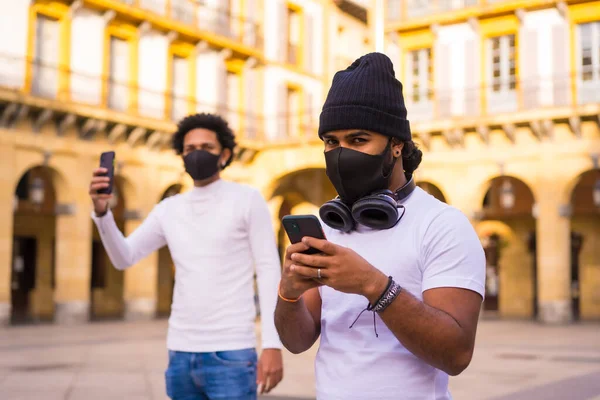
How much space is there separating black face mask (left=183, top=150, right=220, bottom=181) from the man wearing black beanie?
193cm

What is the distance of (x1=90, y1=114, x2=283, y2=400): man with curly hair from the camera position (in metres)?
3.58

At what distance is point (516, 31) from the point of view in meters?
23.9

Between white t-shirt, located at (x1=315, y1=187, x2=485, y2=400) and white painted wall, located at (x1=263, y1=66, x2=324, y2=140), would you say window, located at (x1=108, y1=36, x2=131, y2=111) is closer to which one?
white painted wall, located at (x1=263, y1=66, x2=324, y2=140)

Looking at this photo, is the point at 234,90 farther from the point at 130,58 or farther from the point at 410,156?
the point at 410,156

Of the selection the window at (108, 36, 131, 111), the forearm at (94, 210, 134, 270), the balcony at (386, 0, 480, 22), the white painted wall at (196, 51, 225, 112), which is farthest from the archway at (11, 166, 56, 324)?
the forearm at (94, 210, 134, 270)

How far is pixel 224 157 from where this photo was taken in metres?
4.25

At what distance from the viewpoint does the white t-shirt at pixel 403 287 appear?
75.3 inches

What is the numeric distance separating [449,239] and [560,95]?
849 inches

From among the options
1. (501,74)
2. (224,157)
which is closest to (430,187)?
(501,74)

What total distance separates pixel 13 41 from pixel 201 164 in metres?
17.3

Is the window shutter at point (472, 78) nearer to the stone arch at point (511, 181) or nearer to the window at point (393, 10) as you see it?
the stone arch at point (511, 181)

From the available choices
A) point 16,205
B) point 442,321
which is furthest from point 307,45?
point 442,321

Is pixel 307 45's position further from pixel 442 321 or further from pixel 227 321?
pixel 442 321

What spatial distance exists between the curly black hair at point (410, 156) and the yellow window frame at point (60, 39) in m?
18.8
